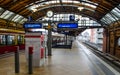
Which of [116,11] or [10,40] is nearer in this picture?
[10,40]

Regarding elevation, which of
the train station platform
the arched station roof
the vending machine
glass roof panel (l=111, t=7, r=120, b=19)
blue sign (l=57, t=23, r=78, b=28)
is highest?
the arched station roof

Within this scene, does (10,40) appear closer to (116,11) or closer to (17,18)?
(17,18)

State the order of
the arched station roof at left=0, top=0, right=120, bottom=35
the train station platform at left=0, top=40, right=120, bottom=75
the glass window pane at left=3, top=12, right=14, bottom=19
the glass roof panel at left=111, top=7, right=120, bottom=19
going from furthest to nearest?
1. the glass window pane at left=3, top=12, right=14, bottom=19
2. the arched station roof at left=0, top=0, right=120, bottom=35
3. the glass roof panel at left=111, top=7, right=120, bottom=19
4. the train station platform at left=0, top=40, right=120, bottom=75

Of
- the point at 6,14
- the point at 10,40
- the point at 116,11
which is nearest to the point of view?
the point at 10,40

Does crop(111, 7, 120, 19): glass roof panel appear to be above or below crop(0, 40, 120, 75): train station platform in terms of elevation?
above

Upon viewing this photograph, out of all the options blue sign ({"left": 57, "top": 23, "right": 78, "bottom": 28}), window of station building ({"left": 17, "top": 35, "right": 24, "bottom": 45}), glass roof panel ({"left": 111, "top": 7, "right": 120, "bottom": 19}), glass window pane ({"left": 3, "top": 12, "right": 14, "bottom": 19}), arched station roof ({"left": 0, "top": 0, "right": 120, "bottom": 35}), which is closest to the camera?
blue sign ({"left": 57, "top": 23, "right": 78, "bottom": 28})

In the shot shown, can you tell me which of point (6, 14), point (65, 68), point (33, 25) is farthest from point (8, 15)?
point (65, 68)

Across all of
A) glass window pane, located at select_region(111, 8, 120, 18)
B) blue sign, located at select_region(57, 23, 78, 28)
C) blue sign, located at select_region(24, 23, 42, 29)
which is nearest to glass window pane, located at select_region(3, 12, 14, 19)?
blue sign, located at select_region(24, 23, 42, 29)

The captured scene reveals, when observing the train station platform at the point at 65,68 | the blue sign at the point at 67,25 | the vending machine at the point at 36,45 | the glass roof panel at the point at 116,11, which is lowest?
the train station platform at the point at 65,68

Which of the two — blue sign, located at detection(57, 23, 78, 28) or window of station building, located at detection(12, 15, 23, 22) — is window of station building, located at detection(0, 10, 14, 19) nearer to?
window of station building, located at detection(12, 15, 23, 22)

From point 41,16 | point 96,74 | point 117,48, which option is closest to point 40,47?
point 96,74

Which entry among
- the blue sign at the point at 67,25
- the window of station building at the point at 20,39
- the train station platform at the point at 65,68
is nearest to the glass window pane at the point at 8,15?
the window of station building at the point at 20,39

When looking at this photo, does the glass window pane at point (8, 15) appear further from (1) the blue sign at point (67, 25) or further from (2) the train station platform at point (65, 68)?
(2) the train station platform at point (65, 68)

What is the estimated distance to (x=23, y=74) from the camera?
10352mm
